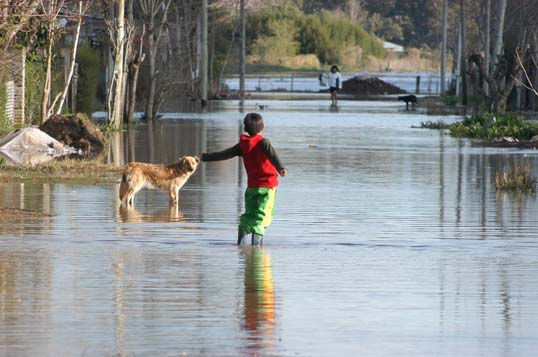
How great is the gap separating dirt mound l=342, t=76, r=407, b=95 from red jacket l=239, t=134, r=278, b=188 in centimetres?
6783

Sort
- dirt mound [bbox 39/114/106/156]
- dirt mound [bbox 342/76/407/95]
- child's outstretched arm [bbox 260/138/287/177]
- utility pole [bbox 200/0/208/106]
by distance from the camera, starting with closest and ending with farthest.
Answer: child's outstretched arm [bbox 260/138/287/177] < dirt mound [bbox 39/114/106/156] < utility pole [bbox 200/0/208/106] < dirt mound [bbox 342/76/407/95]

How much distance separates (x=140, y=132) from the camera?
35.3m

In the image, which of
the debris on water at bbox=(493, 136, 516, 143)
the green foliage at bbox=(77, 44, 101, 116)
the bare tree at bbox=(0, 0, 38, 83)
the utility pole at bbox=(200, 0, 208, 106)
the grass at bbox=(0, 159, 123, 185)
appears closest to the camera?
the bare tree at bbox=(0, 0, 38, 83)

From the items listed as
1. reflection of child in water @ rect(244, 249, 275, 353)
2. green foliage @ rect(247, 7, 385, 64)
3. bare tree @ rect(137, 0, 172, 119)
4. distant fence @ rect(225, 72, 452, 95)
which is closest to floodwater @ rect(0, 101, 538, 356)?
reflection of child in water @ rect(244, 249, 275, 353)

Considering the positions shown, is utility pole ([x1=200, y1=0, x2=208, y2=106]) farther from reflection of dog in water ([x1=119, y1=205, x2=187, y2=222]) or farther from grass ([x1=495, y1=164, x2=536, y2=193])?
reflection of dog in water ([x1=119, y1=205, x2=187, y2=222])

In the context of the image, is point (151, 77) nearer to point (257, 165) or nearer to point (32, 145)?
point (32, 145)

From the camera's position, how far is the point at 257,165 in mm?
13172

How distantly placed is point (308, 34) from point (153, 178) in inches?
4215

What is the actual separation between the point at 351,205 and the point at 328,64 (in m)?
110

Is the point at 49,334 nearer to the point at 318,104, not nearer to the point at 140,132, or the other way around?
the point at 140,132

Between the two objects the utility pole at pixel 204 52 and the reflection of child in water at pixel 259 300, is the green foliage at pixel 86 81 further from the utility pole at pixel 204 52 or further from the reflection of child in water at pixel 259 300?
the reflection of child in water at pixel 259 300

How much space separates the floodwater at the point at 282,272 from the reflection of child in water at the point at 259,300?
2cm

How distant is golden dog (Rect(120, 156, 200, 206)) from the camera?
1706 centimetres

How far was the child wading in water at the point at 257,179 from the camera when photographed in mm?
13062
